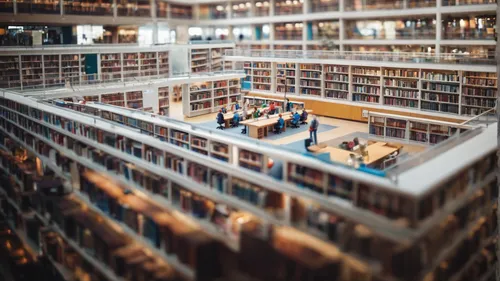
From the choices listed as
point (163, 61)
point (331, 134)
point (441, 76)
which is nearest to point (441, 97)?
point (441, 76)

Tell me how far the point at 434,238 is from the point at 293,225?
1.44m

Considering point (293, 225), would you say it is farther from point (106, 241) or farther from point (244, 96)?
point (244, 96)

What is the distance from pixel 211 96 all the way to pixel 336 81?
488cm

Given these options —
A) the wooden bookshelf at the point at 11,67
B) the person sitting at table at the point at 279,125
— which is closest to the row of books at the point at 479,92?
the person sitting at table at the point at 279,125

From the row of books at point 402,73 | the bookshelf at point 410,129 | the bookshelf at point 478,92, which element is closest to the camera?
the bookshelf at point 410,129

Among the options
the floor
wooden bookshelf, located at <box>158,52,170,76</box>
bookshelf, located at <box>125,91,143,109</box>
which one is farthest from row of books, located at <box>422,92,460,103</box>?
wooden bookshelf, located at <box>158,52,170,76</box>

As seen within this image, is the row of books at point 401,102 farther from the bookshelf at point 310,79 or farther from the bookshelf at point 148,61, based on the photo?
the bookshelf at point 148,61

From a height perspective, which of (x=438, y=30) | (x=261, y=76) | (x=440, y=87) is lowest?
(x=440, y=87)

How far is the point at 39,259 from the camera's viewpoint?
809 cm

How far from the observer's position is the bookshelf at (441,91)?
15.8 m

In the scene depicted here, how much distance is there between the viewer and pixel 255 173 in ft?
18.6

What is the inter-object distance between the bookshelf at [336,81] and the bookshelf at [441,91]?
3043 mm

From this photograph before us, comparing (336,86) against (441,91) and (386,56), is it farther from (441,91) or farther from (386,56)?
(441,91)

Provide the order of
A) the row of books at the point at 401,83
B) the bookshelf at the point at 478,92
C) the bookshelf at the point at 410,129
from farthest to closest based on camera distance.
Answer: the row of books at the point at 401,83 → the bookshelf at the point at 478,92 → the bookshelf at the point at 410,129
